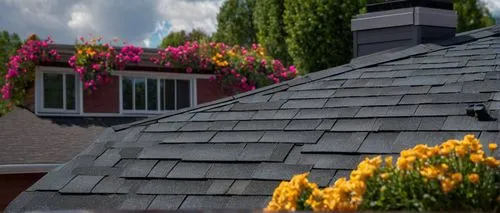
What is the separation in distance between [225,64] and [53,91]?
4.07 m

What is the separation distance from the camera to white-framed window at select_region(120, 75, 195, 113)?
17.4 m

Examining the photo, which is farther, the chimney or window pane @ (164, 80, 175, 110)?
window pane @ (164, 80, 175, 110)

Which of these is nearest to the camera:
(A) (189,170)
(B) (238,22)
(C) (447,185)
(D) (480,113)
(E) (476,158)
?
(C) (447,185)

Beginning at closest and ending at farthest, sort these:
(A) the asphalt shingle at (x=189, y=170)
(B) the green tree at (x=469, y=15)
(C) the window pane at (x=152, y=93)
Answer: (A) the asphalt shingle at (x=189, y=170)
(C) the window pane at (x=152, y=93)
(B) the green tree at (x=469, y=15)

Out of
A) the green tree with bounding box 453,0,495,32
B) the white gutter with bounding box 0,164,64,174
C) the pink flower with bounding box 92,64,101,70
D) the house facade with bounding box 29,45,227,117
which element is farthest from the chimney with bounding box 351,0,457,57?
the green tree with bounding box 453,0,495,32

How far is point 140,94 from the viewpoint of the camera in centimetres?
1759

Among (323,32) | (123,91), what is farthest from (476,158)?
(323,32)

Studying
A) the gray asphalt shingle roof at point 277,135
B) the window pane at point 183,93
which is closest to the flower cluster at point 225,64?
the window pane at point 183,93

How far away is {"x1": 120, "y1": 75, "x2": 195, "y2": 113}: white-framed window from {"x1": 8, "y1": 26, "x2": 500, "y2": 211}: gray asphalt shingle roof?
9.84m

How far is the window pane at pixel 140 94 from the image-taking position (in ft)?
57.5

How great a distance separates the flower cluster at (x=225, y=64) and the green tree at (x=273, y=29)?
41.5 feet

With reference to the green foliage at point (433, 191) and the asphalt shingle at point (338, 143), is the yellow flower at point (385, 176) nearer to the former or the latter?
the green foliage at point (433, 191)

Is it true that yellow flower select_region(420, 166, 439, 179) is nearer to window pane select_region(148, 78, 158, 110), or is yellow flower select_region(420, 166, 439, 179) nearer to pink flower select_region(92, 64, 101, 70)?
pink flower select_region(92, 64, 101, 70)

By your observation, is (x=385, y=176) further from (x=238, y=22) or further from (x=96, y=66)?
(x=238, y=22)
